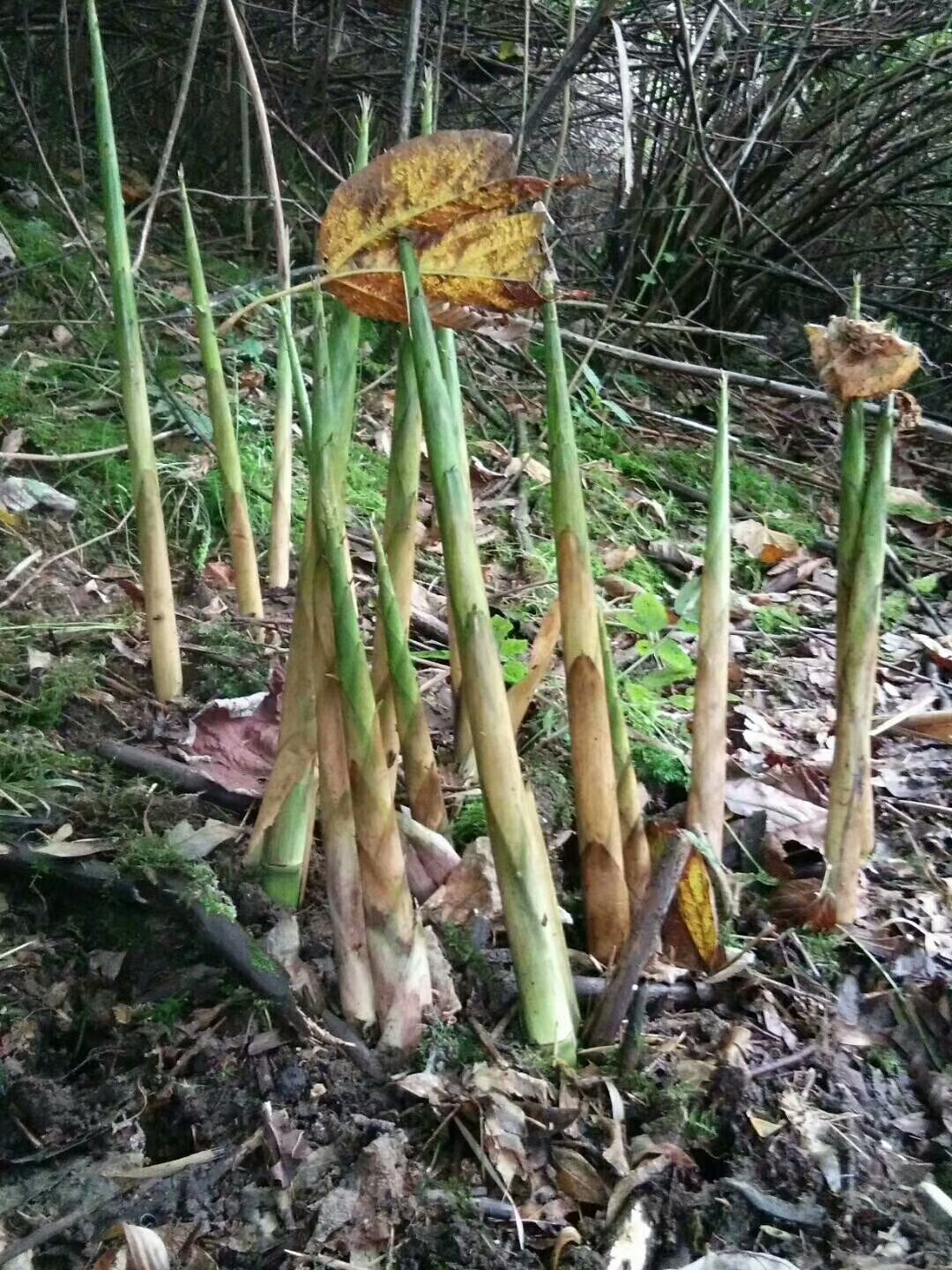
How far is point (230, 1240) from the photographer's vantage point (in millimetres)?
842

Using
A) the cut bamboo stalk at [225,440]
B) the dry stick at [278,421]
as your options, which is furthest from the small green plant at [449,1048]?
the dry stick at [278,421]

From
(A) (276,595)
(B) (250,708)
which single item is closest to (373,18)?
(A) (276,595)

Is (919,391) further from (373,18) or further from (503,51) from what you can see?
(373,18)

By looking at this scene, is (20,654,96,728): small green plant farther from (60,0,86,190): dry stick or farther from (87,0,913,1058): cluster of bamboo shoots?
(60,0,86,190): dry stick

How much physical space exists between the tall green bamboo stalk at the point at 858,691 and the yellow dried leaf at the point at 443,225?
45 centimetres

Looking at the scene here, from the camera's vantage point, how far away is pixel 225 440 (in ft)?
4.91

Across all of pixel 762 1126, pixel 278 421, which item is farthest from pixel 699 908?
pixel 278 421

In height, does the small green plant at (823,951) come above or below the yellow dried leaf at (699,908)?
below

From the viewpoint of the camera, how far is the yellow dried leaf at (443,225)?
0.81 meters

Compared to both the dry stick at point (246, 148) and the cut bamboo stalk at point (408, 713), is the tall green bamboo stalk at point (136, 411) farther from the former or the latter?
the dry stick at point (246, 148)

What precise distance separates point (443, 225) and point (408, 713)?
484 millimetres

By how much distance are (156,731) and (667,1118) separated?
848mm

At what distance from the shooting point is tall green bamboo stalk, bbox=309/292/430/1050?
35.1 inches

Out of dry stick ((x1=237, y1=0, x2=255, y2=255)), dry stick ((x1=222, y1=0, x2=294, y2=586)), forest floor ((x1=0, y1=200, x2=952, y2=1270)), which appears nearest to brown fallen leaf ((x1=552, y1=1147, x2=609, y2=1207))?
forest floor ((x1=0, y1=200, x2=952, y2=1270))
